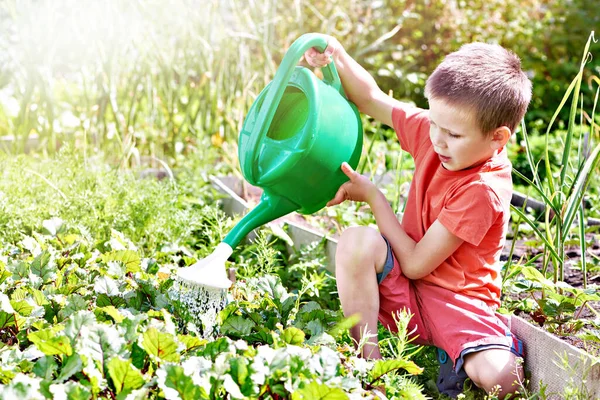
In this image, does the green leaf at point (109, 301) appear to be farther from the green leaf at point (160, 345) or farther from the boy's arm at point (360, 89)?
the boy's arm at point (360, 89)

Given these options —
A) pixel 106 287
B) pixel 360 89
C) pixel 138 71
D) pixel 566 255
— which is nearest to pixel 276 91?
pixel 360 89

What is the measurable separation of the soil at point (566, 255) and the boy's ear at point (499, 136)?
49cm

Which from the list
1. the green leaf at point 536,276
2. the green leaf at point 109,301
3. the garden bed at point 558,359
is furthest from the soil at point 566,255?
the green leaf at point 109,301

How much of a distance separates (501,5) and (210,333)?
506 centimetres

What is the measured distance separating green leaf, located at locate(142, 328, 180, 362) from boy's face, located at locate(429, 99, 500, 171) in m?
0.88

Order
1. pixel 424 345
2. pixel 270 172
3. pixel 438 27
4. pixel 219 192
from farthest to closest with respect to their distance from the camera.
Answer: pixel 438 27, pixel 219 192, pixel 424 345, pixel 270 172

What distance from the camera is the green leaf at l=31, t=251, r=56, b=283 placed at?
2092 millimetres

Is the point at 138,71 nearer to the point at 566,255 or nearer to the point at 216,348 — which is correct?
→ the point at 566,255

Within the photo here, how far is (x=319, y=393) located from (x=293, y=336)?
1.03ft

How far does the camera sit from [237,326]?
5.99 ft

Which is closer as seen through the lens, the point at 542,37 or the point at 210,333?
the point at 210,333

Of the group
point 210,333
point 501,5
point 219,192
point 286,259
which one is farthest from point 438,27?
point 210,333

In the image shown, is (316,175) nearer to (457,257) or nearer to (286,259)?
(457,257)

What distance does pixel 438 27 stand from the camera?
6000 mm
